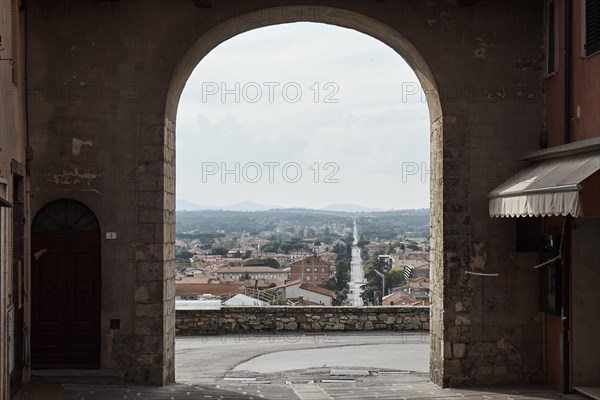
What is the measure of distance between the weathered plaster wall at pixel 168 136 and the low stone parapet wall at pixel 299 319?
552 centimetres

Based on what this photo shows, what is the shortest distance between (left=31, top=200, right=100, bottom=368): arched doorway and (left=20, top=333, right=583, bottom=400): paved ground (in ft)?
2.11

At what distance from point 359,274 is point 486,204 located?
82.8ft

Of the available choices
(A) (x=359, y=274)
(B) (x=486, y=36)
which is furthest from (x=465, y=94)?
(A) (x=359, y=274)

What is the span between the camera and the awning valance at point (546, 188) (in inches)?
401

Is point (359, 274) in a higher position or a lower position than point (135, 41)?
lower

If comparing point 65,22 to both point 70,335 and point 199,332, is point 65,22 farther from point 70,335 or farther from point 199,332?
point 199,332

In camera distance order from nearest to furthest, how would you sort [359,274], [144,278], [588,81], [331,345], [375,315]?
[588,81] → [144,278] → [331,345] → [375,315] → [359,274]

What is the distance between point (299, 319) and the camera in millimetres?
18844

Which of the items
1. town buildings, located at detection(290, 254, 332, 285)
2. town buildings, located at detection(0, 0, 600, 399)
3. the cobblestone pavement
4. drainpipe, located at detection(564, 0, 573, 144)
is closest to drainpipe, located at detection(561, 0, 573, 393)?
drainpipe, located at detection(564, 0, 573, 144)

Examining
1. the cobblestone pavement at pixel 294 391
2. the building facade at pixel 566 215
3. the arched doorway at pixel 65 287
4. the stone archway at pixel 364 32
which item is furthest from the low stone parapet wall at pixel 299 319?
the building facade at pixel 566 215

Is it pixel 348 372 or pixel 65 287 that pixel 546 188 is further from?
pixel 65 287

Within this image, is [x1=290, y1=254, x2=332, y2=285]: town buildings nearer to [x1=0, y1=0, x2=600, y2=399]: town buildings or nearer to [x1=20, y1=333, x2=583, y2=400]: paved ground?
[x1=20, y1=333, x2=583, y2=400]: paved ground

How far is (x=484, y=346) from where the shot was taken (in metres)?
13.1

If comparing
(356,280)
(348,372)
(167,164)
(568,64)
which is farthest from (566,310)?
(356,280)
